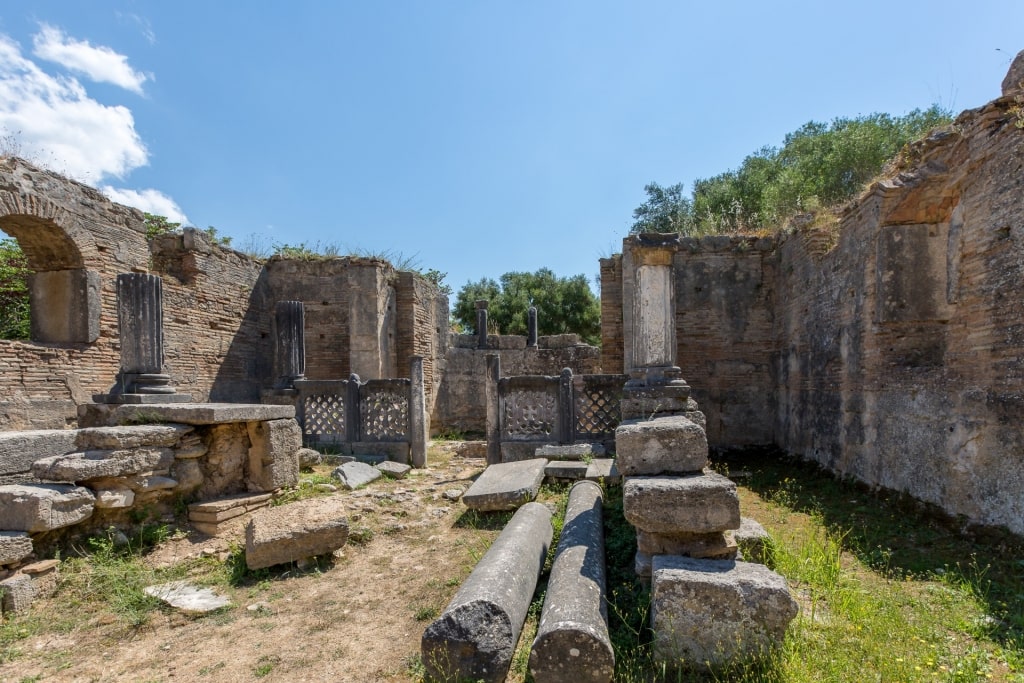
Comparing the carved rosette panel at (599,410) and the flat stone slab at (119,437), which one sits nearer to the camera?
the flat stone slab at (119,437)

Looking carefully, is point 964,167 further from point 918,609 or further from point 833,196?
point 833,196

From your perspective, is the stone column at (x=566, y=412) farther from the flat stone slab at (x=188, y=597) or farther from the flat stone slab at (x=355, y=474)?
the flat stone slab at (x=188, y=597)

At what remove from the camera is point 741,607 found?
2.69 metres

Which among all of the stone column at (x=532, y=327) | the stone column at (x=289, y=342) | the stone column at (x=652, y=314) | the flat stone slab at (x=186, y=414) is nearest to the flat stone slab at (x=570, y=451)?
the stone column at (x=652, y=314)

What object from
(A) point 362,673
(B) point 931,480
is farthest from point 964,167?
(A) point 362,673

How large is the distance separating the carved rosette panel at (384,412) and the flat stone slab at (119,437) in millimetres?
4312

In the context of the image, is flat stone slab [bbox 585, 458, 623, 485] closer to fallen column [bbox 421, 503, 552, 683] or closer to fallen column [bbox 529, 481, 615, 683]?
fallen column [bbox 529, 481, 615, 683]

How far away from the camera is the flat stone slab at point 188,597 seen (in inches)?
157

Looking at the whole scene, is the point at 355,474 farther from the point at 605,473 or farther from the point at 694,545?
the point at 694,545

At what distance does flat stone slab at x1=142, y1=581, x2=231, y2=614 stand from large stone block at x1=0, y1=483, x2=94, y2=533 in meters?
0.90

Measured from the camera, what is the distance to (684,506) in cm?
326

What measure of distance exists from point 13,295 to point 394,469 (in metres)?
11.8

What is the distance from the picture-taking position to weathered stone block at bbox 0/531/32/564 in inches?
152

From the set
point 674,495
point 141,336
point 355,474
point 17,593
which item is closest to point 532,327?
point 355,474
